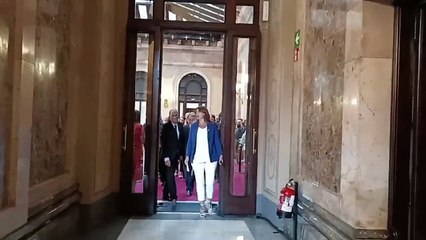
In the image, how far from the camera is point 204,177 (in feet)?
22.2

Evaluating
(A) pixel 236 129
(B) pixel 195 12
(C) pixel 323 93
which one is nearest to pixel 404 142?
(C) pixel 323 93

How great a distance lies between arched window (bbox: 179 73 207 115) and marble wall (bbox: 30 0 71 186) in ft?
48.5

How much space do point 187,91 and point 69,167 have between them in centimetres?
1488

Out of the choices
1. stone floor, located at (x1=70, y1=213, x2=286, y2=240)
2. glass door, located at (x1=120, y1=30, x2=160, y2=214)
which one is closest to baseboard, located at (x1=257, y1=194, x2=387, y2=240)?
stone floor, located at (x1=70, y1=213, x2=286, y2=240)

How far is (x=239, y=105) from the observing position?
695cm

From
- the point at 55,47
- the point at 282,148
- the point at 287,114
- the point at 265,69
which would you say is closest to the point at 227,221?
the point at 282,148

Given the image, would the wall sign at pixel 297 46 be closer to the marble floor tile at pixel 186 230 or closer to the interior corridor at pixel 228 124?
the interior corridor at pixel 228 124

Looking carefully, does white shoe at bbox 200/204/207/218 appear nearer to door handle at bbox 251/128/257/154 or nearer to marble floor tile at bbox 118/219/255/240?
marble floor tile at bbox 118/219/255/240

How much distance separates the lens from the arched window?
19.3 m

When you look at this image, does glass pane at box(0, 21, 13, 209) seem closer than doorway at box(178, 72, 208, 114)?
Yes

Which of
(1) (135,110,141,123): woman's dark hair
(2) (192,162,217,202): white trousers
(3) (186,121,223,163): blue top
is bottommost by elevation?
(2) (192,162,217,202): white trousers

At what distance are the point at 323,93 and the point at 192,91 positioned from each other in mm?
15783

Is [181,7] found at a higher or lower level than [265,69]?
higher

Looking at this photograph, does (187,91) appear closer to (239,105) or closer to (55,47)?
(239,105)
